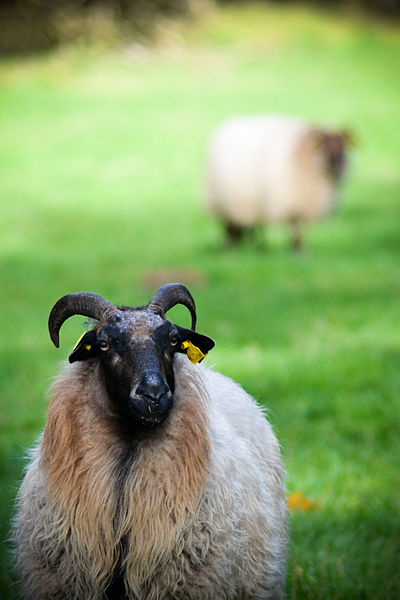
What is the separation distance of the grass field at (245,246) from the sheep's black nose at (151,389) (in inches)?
63.4

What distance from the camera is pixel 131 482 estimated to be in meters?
3.85

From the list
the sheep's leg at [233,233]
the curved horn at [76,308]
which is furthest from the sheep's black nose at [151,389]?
the sheep's leg at [233,233]

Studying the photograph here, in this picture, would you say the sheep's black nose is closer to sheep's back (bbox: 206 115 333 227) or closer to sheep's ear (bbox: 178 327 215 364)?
sheep's ear (bbox: 178 327 215 364)

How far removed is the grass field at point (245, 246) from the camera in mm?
5828

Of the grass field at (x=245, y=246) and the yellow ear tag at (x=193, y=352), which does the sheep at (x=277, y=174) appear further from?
the yellow ear tag at (x=193, y=352)

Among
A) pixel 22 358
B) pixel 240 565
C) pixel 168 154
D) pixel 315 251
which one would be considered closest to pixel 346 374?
pixel 22 358

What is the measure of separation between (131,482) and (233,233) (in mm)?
11369

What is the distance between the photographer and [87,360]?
13.5 feet

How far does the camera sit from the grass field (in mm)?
5828

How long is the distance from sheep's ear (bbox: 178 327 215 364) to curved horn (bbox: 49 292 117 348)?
1.19 feet

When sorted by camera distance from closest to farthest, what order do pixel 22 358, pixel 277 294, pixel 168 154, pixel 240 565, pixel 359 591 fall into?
pixel 240 565 → pixel 359 591 → pixel 22 358 → pixel 277 294 → pixel 168 154

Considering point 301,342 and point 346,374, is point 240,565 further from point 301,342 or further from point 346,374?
point 301,342

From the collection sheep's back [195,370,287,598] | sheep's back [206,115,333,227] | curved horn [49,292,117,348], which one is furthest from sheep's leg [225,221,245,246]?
curved horn [49,292,117,348]

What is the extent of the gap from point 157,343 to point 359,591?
185 centimetres
